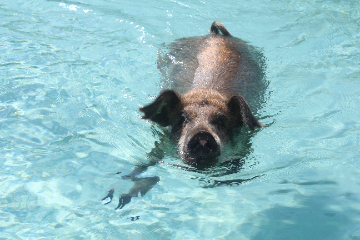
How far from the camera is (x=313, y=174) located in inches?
199

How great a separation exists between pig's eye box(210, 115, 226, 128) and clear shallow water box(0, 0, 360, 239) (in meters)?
0.67

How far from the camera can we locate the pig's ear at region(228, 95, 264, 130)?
515cm

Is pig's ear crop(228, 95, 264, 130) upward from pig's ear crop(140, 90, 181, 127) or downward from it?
upward

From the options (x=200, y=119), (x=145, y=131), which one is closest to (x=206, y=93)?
(x=200, y=119)

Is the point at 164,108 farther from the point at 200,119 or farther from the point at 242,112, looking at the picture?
the point at 242,112

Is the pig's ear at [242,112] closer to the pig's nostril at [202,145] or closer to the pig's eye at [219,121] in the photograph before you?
the pig's eye at [219,121]

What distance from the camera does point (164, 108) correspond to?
19.3 ft

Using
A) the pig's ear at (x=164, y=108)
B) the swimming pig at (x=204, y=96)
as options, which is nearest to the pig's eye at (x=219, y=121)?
the swimming pig at (x=204, y=96)

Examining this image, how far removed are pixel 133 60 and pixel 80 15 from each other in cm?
345

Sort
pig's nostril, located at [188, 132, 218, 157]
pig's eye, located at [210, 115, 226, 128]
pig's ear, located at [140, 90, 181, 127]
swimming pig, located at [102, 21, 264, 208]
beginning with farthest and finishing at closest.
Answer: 1. pig's ear, located at [140, 90, 181, 127]
2. pig's eye, located at [210, 115, 226, 128]
3. swimming pig, located at [102, 21, 264, 208]
4. pig's nostril, located at [188, 132, 218, 157]

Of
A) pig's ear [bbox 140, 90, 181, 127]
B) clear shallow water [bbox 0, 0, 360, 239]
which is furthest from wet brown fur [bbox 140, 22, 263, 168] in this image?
clear shallow water [bbox 0, 0, 360, 239]

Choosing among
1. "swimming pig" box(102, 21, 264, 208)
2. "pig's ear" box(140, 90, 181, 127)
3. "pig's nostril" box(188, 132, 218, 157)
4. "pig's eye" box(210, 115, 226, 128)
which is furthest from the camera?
"pig's ear" box(140, 90, 181, 127)

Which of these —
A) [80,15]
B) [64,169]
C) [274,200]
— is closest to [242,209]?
[274,200]

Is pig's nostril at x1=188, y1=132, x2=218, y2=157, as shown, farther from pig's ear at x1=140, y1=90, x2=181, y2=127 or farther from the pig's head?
pig's ear at x1=140, y1=90, x2=181, y2=127
